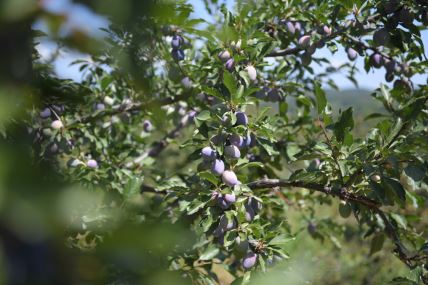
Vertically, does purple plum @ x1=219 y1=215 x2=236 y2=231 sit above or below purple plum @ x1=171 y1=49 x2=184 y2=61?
below

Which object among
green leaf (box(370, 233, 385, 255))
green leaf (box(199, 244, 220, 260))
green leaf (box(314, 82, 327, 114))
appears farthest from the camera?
green leaf (box(370, 233, 385, 255))

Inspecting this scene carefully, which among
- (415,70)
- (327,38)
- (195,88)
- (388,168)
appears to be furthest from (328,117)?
(415,70)

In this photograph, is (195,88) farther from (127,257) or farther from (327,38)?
(127,257)

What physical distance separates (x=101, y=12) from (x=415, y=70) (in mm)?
1872

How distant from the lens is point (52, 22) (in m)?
0.26

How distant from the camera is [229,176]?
1.31 m

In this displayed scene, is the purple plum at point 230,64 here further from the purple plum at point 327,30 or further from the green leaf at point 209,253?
the green leaf at point 209,253

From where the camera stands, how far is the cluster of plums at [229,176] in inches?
50.4

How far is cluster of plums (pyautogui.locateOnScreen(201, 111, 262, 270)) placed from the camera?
1.28 metres

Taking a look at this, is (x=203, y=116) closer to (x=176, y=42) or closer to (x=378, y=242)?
(x=176, y=42)

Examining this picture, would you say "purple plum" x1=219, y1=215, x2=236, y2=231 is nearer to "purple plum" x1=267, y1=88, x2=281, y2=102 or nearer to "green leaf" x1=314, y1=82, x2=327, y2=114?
"green leaf" x1=314, y1=82, x2=327, y2=114

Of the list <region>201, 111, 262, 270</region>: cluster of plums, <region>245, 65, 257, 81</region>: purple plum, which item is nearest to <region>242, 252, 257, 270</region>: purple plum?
<region>201, 111, 262, 270</region>: cluster of plums

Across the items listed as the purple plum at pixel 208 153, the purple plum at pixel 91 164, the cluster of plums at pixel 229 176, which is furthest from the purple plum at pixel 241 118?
the purple plum at pixel 91 164

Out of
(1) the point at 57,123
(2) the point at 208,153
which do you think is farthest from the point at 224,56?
(1) the point at 57,123
